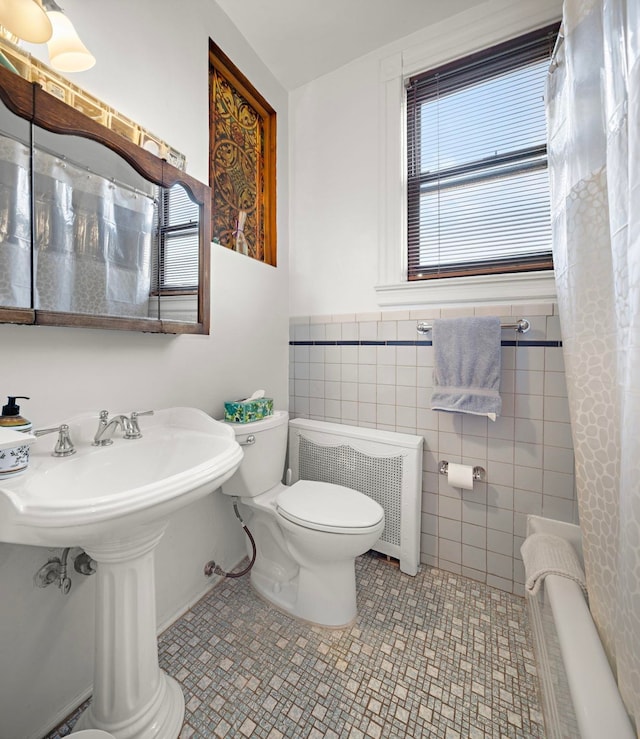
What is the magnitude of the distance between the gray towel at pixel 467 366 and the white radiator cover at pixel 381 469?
27 cm

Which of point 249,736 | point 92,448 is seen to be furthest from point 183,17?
point 249,736

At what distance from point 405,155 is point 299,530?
1.86 metres

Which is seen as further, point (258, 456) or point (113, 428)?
point (258, 456)

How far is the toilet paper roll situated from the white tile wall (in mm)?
64

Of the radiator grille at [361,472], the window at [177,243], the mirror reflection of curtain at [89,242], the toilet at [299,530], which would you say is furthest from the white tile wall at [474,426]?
the mirror reflection of curtain at [89,242]

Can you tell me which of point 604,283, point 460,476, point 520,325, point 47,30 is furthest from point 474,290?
point 47,30

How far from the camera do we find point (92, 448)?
98 centimetres

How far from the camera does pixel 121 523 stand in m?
0.63

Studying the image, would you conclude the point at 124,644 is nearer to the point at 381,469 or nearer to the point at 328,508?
the point at 328,508

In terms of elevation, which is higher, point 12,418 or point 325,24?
point 325,24

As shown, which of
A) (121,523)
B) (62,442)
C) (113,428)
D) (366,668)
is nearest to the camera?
(121,523)

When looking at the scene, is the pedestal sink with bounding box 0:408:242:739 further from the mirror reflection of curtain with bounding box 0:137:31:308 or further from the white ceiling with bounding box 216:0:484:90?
the white ceiling with bounding box 216:0:484:90

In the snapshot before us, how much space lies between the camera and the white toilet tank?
1.42 metres

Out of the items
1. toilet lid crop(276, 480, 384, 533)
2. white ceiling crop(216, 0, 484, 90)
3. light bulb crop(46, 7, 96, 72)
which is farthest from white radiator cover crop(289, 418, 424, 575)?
white ceiling crop(216, 0, 484, 90)
